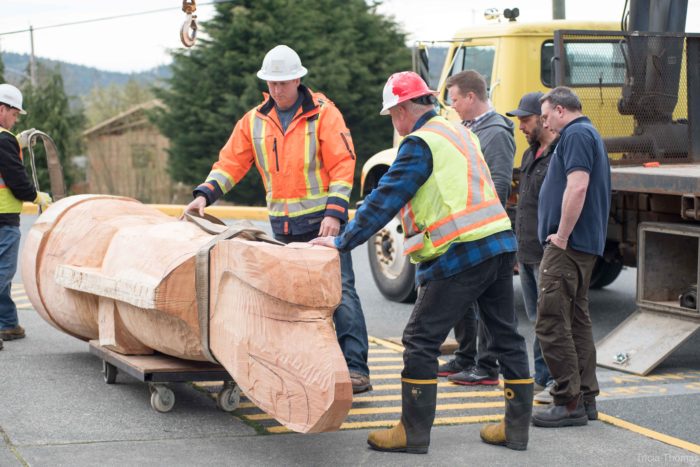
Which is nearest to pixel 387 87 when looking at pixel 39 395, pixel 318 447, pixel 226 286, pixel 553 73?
pixel 226 286

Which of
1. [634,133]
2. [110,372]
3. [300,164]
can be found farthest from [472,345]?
[634,133]

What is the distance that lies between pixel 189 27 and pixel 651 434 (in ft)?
15.7

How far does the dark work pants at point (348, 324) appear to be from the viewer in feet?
21.9

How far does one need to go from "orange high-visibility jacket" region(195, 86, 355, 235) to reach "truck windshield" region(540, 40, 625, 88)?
3.15 m

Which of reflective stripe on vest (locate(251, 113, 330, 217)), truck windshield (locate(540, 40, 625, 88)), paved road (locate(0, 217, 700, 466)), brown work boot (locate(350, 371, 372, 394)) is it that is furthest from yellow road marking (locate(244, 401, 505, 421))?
truck windshield (locate(540, 40, 625, 88))

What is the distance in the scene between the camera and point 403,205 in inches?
210

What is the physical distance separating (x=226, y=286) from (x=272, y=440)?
2.66 feet

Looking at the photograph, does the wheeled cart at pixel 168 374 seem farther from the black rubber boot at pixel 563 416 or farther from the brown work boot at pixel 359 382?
the black rubber boot at pixel 563 416

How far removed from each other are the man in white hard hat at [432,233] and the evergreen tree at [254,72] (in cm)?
2245

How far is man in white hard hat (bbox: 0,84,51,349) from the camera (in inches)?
309

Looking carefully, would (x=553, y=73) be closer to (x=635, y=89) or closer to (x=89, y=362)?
(x=635, y=89)

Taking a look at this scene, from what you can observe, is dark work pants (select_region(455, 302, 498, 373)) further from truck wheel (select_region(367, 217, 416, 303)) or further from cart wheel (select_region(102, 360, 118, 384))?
truck wheel (select_region(367, 217, 416, 303))

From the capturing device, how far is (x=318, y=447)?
5574 mm

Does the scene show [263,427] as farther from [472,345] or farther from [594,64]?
[594,64]
